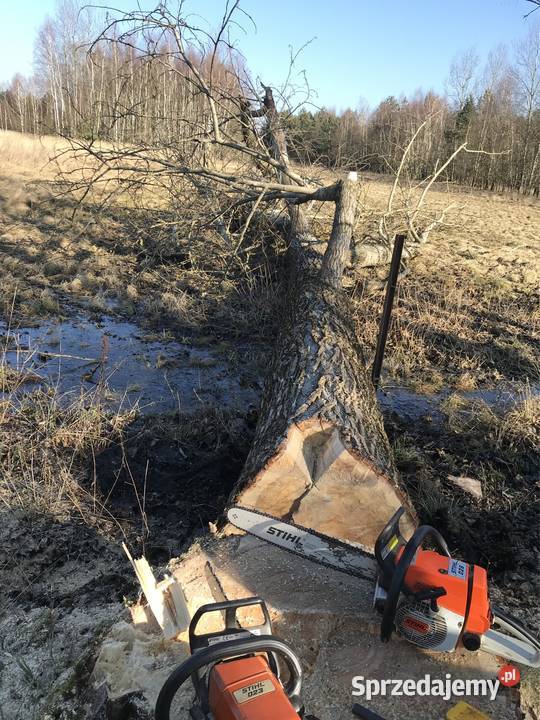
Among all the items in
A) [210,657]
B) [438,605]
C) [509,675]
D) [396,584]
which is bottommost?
[509,675]

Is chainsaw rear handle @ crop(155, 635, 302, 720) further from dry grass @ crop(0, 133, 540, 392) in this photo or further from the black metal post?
dry grass @ crop(0, 133, 540, 392)

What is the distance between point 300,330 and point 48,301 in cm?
444

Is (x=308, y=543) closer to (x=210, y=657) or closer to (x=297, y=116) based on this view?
(x=210, y=657)

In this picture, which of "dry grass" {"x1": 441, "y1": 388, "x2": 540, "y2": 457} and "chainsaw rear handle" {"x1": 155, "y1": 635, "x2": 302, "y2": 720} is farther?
"dry grass" {"x1": 441, "y1": 388, "x2": 540, "y2": 457}

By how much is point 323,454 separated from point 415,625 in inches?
47.1

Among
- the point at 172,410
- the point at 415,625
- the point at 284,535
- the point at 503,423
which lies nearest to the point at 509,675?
the point at 415,625

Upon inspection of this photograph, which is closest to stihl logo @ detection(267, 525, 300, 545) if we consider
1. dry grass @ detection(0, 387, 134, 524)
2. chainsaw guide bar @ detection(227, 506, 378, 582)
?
chainsaw guide bar @ detection(227, 506, 378, 582)

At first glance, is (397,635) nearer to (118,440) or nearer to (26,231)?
(118,440)

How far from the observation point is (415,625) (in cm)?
213

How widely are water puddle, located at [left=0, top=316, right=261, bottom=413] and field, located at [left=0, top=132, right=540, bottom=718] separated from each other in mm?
29

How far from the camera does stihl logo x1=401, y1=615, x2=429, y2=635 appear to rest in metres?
2.11

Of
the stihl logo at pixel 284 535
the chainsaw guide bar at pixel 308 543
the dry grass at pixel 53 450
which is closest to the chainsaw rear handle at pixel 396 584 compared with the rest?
the chainsaw guide bar at pixel 308 543

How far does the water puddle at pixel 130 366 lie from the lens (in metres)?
5.36

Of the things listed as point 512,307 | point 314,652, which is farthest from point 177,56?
point 314,652
